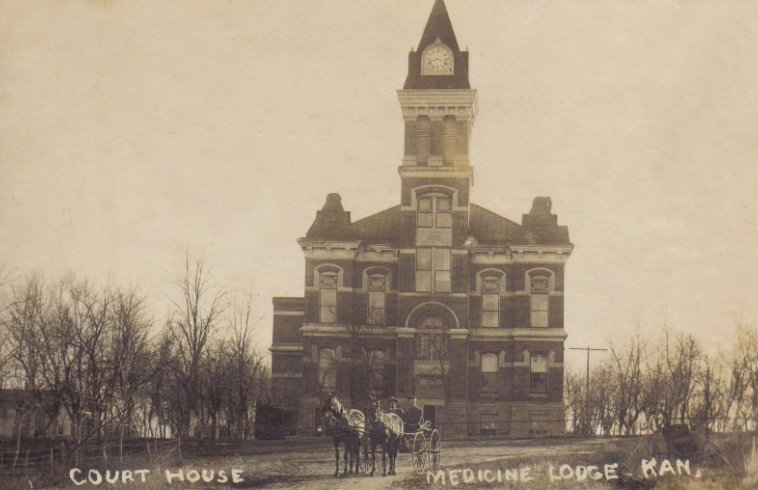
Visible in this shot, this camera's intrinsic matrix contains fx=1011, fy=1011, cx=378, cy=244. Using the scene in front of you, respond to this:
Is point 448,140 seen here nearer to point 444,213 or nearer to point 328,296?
point 444,213

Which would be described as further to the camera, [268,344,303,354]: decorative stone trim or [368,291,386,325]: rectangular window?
[268,344,303,354]: decorative stone trim

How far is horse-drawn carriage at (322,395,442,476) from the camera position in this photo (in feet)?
61.0

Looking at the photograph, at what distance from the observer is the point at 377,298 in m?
28.4

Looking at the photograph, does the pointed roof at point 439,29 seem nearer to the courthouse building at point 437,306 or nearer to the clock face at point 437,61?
the clock face at point 437,61

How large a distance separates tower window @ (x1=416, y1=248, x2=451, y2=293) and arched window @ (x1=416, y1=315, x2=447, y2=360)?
0.84 metres

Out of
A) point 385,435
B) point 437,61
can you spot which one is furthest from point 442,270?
point 385,435

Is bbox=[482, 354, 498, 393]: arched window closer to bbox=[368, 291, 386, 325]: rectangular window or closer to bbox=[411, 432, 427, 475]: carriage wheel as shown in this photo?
bbox=[368, 291, 386, 325]: rectangular window

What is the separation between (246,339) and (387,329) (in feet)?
13.0

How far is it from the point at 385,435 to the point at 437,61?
406 inches

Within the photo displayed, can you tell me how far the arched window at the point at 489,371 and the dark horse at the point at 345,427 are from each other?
9411 millimetres

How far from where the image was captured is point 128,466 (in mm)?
18906

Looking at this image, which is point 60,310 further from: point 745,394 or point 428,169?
point 745,394

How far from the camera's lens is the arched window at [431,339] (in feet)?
92.2

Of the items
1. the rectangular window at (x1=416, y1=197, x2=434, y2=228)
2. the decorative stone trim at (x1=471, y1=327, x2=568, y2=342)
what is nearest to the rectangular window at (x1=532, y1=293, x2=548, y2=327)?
the decorative stone trim at (x1=471, y1=327, x2=568, y2=342)
